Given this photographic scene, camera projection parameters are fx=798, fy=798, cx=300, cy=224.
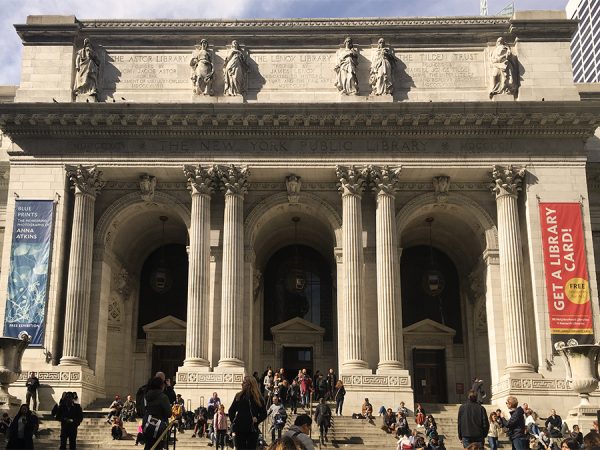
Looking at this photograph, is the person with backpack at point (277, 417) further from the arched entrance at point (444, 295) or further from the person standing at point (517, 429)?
the arched entrance at point (444, 295)

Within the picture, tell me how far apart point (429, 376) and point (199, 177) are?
16506 millimetres

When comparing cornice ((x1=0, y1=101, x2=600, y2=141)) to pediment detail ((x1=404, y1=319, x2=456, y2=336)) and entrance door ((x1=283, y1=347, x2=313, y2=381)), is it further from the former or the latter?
entrance door ((x1=283, y1=347, x2=313, y2=381))

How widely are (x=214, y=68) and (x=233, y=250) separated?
952 cm

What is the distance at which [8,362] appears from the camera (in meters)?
29.7

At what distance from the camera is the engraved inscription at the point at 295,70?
4028cm

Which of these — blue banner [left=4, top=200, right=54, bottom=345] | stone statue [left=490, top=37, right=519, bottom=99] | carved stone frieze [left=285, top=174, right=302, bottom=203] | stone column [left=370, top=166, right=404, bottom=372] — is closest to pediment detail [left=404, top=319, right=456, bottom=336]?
stone column [left=370, top=166, right=404, bottom=372]

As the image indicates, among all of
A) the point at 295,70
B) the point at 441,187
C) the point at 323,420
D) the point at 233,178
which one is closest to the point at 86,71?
the point at 233,178

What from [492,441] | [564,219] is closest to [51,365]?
[492,441]

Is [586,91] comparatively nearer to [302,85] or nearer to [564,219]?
[564,219]

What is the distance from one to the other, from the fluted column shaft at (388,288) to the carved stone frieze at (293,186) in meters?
4.03

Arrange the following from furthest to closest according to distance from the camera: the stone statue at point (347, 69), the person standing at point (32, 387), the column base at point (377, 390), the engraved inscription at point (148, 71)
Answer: the engraved inscription at point (148, 71) → the stone statue at point (347, 69) → the column base at point (377, 390) → the person standing at point (32, 387)

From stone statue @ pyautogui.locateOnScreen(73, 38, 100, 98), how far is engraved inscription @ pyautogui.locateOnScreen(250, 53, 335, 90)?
25.7 ft

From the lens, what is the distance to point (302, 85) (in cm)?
4028

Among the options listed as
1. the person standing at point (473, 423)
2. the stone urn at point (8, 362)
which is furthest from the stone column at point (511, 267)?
the stone urn at point (8, 362)
